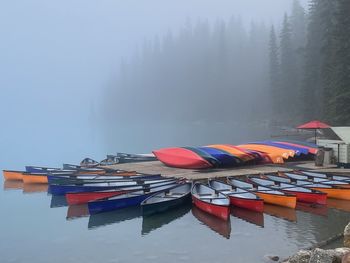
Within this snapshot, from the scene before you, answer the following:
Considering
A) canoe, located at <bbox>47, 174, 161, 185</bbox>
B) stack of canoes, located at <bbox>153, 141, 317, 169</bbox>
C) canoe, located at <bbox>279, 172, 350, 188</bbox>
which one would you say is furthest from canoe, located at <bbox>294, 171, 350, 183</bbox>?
canoe, located at <bbox>47, 174, 161, 185</bbox>

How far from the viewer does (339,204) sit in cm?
1988

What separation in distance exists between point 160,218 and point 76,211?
16.3 ft

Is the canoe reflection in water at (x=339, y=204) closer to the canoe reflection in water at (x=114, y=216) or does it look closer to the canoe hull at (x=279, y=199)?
the canoe hull at (x=279, y=199)

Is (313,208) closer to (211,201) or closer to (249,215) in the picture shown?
(249,215)

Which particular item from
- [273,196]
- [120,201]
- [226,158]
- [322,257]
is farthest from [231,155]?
[322,257]

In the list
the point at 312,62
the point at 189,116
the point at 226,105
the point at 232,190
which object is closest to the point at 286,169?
the point at 232,190

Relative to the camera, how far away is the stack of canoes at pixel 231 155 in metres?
27.4

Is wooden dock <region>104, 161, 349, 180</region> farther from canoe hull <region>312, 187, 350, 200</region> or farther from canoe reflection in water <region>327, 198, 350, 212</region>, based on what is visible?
canoe reflection in water <region>327, 198, 350, 212</region>

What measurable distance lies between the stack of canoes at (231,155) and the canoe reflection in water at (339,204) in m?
8.20

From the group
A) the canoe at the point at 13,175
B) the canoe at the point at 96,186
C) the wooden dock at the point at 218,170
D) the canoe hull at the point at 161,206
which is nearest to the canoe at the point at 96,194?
the canoe at the point at 96,186

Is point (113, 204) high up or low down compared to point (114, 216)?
up

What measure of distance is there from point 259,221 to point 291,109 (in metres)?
65.4

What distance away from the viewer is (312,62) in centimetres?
6419

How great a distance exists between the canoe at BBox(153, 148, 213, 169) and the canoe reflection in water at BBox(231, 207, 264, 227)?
25.1 ft
